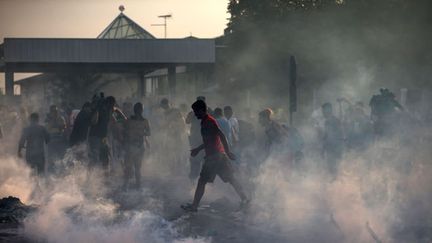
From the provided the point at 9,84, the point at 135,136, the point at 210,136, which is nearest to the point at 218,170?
the point at 210,136

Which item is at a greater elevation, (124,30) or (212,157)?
(124,30)

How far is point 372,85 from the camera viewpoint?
32.9 meters

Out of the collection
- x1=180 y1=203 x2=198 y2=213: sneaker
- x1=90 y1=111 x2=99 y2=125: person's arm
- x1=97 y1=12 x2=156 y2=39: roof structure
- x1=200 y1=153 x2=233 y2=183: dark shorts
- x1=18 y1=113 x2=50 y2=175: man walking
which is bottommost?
x1=180 y1=203 x2=198 y2=213: sneaker

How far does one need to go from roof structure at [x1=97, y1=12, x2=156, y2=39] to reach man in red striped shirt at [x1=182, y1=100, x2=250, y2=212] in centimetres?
2834

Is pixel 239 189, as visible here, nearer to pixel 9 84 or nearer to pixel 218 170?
pixel 218 170

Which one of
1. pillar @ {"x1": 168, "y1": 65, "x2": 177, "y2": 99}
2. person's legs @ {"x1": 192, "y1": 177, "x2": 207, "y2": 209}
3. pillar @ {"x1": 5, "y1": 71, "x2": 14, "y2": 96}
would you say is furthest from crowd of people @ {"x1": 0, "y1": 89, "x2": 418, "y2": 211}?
pillar @ {"x1": 5, "y1": 71, "x2": 14, "y2": 96}

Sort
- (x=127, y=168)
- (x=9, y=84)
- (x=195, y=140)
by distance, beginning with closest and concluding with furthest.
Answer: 1. (x=127, y=168)
2. (x=195, y=140)
3. (x=9, y=84)

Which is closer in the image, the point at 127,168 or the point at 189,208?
the point at 189,208

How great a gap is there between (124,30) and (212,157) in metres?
29.8

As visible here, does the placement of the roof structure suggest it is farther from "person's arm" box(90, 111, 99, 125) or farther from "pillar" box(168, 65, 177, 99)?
"person's arm" box(90, 111, 99, 125)

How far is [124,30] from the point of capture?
131ft

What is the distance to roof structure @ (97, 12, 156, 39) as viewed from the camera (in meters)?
39.2

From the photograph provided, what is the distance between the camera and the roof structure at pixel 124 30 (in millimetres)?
39250

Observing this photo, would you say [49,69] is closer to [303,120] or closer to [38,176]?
[303,120]
